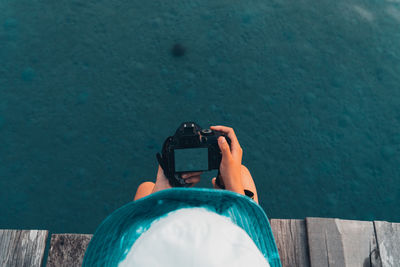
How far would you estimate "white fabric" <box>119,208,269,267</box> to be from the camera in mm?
406

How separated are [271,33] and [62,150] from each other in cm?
117

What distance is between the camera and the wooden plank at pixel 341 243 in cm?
90

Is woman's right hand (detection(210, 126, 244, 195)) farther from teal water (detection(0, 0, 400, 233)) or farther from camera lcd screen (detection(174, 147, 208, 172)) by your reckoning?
teal water (detection(0, 0, 400, 233))

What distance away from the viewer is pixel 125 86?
1.51 meters

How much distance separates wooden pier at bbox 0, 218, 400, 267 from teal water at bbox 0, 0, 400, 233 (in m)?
0.36

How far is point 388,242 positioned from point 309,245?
24 centimetres

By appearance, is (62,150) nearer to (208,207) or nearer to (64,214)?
(64,214)

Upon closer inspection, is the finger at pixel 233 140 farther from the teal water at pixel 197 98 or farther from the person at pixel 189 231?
the teal water at pixel 197 98

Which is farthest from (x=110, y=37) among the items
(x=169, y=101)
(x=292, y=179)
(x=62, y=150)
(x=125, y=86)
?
(x=292, y=179)

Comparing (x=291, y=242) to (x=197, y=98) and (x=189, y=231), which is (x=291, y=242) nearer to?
(x=189, y=231)

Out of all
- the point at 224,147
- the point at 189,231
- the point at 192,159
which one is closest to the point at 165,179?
the point at 192,159

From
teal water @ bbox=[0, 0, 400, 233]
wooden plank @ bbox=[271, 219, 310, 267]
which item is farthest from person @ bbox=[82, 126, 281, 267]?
teal water @ bbox=[0, 0, 400, 233]

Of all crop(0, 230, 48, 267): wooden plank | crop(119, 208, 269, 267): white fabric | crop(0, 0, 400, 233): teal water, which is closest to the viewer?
crop(119, 208, 269, 267): white fabric

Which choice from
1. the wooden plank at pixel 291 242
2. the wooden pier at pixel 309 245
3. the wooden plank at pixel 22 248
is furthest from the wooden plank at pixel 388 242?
the wooden plank at pixel 22 248
